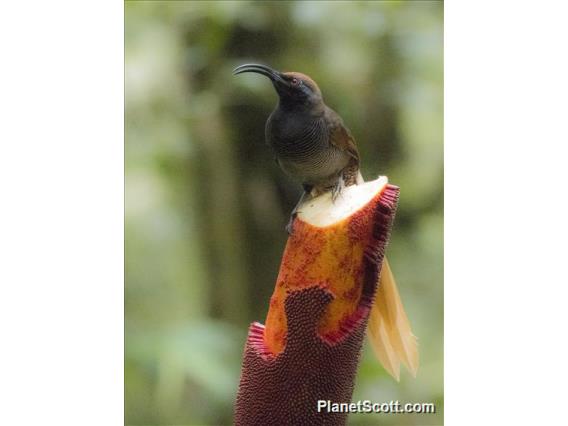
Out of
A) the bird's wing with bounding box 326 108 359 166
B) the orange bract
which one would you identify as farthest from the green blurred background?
the orange bract

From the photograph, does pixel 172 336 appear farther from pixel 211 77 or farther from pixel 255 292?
pixel 211 77

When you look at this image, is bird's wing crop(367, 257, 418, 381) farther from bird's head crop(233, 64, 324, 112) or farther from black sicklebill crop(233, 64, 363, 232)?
bird's head crop(233, 64, 324, 112)

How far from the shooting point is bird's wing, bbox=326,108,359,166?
2096 mm

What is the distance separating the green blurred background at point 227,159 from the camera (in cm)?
222

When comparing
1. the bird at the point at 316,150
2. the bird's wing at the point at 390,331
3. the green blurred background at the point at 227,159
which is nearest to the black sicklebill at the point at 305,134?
the bird at the point at 316,150

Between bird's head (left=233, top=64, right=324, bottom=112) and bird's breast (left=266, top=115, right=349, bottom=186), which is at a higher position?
bird's head (left=233, top=64, right=324, bottom=112)

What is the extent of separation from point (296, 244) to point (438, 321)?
528 mm

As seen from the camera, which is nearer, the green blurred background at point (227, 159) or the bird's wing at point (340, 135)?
the bird's wing at point (340, 135)

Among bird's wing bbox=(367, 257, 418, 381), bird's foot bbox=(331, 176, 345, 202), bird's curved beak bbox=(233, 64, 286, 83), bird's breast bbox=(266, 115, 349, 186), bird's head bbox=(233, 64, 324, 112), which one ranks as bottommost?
bird's wing bbox=(367, 257, 418, 381)

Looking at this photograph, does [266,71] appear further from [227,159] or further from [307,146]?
[227,159]

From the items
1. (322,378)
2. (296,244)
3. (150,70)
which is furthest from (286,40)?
(322,378)

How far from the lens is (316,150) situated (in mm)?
2070

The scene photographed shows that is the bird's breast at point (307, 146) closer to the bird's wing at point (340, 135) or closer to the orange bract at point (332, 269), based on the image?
the bird's wing at point (340, 135)

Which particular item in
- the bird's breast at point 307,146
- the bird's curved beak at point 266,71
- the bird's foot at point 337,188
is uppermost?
the bird's curved beak at point 266,71
